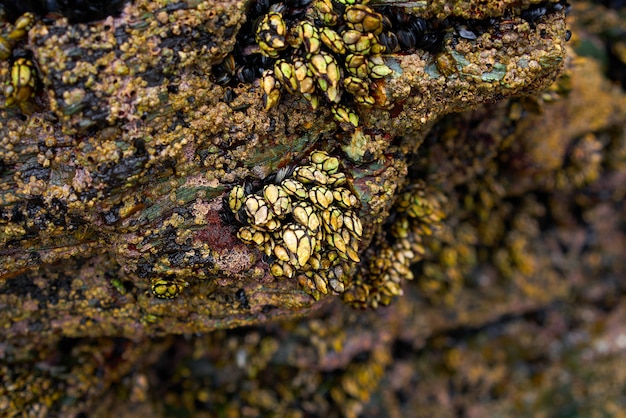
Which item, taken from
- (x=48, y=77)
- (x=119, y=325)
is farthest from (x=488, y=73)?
(x=119, y=325)

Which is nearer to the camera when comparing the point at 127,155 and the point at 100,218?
the point at 127,155

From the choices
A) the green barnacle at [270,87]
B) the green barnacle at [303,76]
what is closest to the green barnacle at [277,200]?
the green barnacle at [270,87]

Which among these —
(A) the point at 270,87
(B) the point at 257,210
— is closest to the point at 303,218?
(B) the point at 257,210

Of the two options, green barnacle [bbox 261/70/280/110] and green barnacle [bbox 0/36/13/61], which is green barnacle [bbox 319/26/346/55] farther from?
green barnacle [bbox 0/36/13/61]

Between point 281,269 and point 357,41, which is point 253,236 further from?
point 357,41

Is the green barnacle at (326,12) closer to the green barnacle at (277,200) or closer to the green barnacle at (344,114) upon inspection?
the green barnacle at (344,114)

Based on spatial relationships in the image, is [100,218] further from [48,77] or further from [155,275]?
[48,77]
